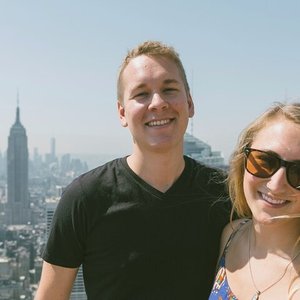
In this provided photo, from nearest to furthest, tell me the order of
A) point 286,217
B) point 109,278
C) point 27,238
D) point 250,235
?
1. point 286,217
2. point 250,235
3. point 109,278
4. point 27,238

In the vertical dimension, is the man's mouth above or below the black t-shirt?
above

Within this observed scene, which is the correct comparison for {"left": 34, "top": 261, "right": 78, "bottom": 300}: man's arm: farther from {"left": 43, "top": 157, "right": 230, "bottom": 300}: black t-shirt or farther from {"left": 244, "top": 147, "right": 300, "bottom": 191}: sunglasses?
{"left": 244, "top": 147, "right": 300, "bottom": 191}: sunglasses

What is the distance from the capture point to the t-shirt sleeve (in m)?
2.35

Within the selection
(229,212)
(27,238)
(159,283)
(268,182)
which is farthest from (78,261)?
(27,238)

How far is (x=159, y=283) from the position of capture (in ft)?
7.62

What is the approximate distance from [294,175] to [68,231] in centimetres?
108

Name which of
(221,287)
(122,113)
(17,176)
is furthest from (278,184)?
Answer: (17,176)

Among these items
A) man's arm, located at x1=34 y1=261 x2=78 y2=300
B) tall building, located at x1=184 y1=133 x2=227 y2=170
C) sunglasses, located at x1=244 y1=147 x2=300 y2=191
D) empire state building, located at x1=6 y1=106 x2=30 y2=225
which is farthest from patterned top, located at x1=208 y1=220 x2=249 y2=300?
empire state building, located at x1=6 y1=106 x2=30 y2=225

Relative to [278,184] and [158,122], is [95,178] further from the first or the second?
[278,184]

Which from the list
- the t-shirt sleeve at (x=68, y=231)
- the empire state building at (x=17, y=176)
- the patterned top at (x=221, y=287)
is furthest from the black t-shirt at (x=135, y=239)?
the empire state building at (x=17, y=176)

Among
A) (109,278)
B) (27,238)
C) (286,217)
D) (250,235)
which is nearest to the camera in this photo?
(286,217)

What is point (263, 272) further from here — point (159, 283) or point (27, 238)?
point (27, 238)

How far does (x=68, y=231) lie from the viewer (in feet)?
7.71

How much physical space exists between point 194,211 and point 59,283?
2.47 feet
